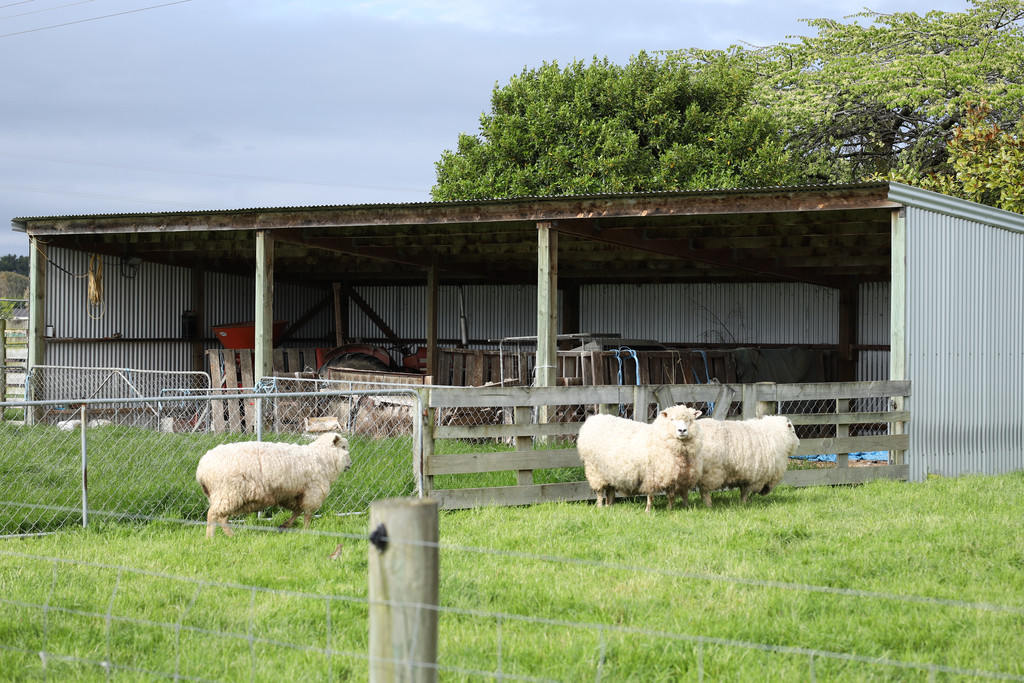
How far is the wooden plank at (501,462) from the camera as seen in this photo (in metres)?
8.72

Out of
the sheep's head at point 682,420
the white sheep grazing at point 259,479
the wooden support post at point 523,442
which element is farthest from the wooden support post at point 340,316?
the white sheep grazing at point 259,479

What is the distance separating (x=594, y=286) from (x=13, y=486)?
14.0 metres

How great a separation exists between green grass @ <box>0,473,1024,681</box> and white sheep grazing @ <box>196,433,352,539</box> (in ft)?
0.87

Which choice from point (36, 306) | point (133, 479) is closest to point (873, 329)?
point (133, 479)

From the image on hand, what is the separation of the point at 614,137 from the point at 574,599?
22.8 meters

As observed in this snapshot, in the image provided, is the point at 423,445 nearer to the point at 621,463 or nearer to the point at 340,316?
the point at 621,463

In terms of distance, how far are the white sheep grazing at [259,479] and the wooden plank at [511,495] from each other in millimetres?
1384

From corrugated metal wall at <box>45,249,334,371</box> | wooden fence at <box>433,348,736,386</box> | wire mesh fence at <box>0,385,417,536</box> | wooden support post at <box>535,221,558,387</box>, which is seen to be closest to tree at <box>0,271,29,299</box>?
corrugated metal wall at <box>45,249,334,371</box>

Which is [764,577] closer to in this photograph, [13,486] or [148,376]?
[13,486]

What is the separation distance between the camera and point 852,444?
35.4 ft

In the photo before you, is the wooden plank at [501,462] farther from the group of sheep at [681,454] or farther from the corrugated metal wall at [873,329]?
the corrugated metal wall at [873,329]

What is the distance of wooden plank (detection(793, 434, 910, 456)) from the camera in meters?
10.5

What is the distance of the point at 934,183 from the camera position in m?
23.8

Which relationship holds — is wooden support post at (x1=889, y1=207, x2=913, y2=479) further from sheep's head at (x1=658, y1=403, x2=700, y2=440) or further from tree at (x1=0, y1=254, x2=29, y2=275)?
tree at (x1=0, y1=254, x2=29, y2=275)
